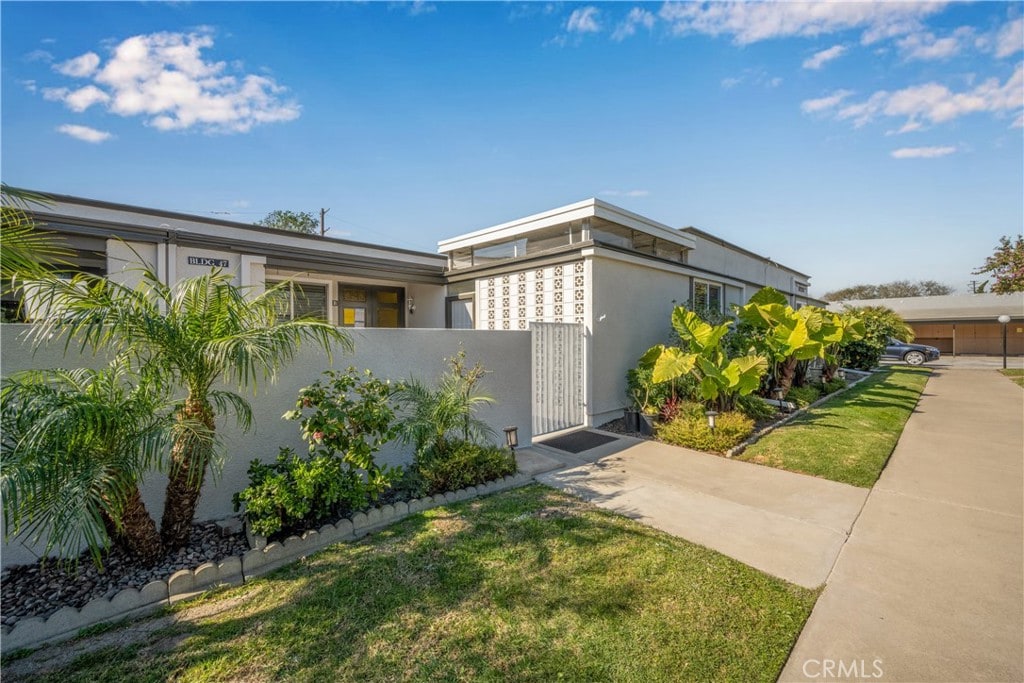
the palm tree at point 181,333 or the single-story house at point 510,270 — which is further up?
the single-story house at point 510,270

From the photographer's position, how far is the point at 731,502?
470 cm

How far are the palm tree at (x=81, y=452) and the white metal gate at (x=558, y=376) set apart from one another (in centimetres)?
543

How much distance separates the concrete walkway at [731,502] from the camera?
362cm

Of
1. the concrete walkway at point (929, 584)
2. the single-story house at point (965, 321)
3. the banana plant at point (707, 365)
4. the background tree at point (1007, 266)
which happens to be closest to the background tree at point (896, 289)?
the single-story house at point (965, 321)

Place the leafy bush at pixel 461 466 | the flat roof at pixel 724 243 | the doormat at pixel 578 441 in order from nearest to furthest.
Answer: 1. the leafy bush at pixel 461 466
2. the doormat at pixel 578 441
3. the flat roof at pixel 724 243

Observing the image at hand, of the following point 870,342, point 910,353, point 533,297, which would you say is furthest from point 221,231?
point 910,353

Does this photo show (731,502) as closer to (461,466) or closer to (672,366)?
(672,366)

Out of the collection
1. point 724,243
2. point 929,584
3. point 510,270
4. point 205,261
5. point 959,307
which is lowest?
point 929,584

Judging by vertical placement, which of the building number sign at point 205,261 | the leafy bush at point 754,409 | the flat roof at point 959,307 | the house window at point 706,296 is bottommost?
the leafy bush at point 754,409

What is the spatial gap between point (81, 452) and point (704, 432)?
7.53 metres

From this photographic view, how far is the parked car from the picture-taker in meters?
22.5

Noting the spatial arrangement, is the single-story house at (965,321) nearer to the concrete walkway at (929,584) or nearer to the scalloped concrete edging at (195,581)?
the concrete walkway at (929,584)

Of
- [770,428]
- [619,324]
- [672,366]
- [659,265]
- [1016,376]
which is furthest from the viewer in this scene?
[1016,376]

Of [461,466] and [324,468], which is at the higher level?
[324,468]
